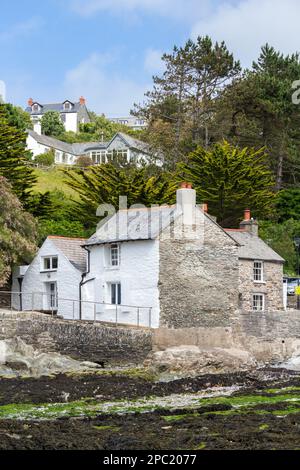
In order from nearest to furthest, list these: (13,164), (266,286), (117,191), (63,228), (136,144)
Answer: (266,286), (13,164), (63,228), (117,191), (136,144)

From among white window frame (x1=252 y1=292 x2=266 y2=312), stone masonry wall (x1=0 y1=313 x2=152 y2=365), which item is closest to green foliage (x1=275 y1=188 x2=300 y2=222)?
white window frame (x1=252 y1=292 x2=266 y2=312)

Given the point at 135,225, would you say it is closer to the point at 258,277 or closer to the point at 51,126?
the point at 258,277

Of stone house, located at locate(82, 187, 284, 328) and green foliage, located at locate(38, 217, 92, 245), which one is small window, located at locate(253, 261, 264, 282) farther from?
green foliage, located at locate(38, 217, 92, 245)

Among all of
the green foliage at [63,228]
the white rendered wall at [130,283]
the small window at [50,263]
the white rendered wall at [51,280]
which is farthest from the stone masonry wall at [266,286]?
the green foliage at [63,228]

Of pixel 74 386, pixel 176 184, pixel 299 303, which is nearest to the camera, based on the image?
pixel 74 386

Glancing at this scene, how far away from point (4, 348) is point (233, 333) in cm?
1300

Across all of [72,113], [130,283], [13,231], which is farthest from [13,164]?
[72,113]

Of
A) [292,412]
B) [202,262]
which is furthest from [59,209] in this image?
[292,412]

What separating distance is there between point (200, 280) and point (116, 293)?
13.6 feet

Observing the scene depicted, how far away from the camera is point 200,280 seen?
44.2 m

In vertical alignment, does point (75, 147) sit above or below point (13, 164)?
above

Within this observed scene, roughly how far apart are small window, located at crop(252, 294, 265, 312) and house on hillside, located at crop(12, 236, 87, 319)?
9247 mm

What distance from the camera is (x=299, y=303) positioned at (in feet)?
172
